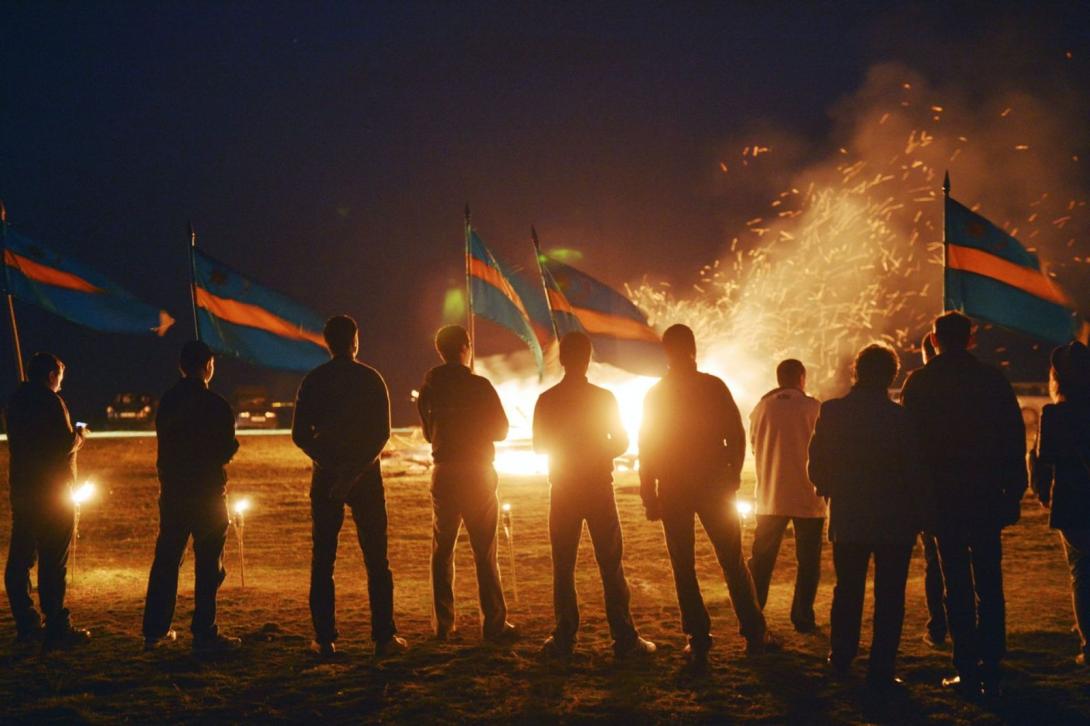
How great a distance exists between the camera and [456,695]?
5531mm

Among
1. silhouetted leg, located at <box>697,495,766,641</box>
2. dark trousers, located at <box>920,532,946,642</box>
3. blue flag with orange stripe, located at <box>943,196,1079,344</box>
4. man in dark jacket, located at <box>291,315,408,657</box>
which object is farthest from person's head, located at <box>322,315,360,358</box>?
blue flag with orange stripe, located at <box>943,196,1079,344</box>

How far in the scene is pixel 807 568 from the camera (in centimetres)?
712

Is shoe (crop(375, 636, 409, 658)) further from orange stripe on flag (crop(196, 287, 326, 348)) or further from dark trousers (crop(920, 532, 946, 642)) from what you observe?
orange stripe on flag (crop(196, 287, 326, 348))

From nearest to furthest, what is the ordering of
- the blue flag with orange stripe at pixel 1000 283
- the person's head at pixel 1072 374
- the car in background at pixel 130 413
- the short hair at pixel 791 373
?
the person's head at pixel 1072 374, the short hair at pixel 791 373, the blue flag with orange stripe at pixel 1000 283, the car in background at pixel 130 413

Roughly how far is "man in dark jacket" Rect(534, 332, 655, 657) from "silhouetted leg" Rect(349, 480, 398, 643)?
1159 millimetres

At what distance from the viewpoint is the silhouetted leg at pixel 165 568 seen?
261 inches

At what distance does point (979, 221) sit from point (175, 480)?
8.60 m

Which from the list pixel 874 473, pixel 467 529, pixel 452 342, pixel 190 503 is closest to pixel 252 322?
pixel 190 503

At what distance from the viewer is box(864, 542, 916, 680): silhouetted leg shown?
5.33 m

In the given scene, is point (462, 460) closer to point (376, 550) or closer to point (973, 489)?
point (376, 550)

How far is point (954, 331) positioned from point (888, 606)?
1.75m

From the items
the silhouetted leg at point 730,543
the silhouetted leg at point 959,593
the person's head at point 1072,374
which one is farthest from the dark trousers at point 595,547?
the person's head at point 1072,374

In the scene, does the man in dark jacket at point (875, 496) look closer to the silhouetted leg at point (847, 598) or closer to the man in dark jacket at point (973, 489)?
the silhouetted leg at point (847, 598)

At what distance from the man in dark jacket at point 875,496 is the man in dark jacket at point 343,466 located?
305 centimetres
